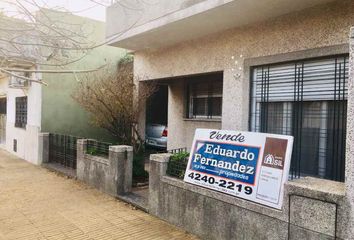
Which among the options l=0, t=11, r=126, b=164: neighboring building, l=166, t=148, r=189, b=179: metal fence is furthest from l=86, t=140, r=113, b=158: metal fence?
l=0, t=11, r=126, b=164: neighboring building

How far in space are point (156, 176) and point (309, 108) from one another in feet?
10.7

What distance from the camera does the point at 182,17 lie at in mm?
6086

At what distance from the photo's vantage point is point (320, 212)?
131 inches

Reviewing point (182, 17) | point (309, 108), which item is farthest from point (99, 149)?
point (309, 108)

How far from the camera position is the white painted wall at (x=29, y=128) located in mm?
11523

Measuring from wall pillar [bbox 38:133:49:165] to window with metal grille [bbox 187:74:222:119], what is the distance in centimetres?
594

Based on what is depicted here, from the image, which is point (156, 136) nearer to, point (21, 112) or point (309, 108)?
point (21, 112)

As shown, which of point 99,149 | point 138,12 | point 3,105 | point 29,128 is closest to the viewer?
point 138,12

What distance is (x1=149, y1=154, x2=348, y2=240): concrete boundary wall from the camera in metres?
3.28

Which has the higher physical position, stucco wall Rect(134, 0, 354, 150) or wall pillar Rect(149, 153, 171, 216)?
stucco wall Rect(134, 0, 354, 150)

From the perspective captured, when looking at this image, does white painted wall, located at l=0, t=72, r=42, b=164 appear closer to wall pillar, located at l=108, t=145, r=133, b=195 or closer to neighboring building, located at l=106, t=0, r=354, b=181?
neighboring building, located at l=106, t=0, r=354, b=181

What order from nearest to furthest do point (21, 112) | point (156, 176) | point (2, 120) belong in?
point (156, 176) → point (21, 112) → point (2, 120)

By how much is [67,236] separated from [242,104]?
4.32 metres

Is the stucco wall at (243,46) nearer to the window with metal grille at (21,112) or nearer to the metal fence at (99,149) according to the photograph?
the metal fence at (99,149)
